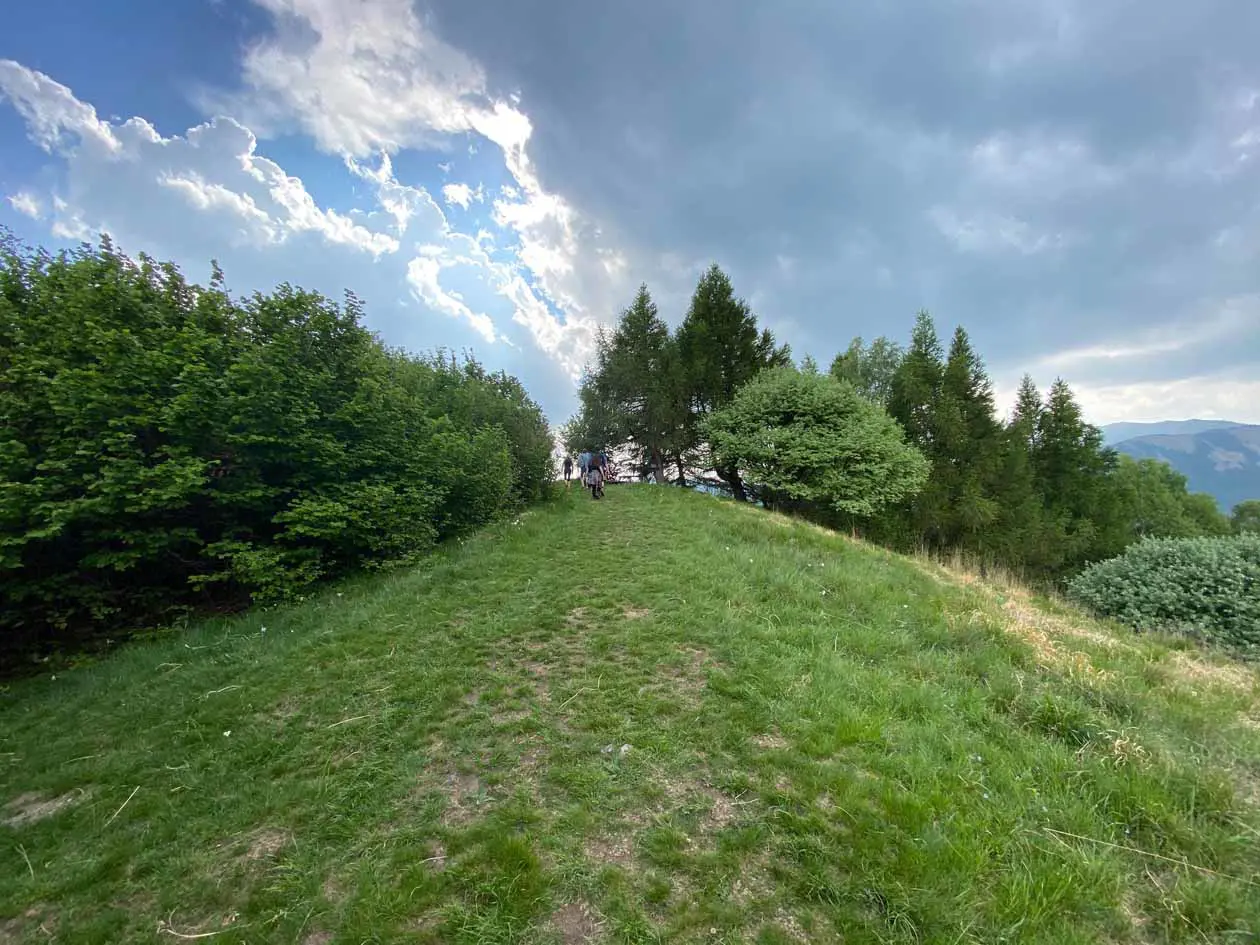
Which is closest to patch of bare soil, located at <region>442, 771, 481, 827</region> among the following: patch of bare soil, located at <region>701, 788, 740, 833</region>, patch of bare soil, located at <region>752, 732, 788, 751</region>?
patch of bare soil, located at <region>701, 788, 740, 833</region>

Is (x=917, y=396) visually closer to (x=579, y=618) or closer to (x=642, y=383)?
(x=642, y=383)

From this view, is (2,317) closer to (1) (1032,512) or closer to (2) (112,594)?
(2) (112,594)

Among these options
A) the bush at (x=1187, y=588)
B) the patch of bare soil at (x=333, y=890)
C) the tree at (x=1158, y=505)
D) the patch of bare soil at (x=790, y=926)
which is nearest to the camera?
the patch of bare soil at (x=790, y=926)

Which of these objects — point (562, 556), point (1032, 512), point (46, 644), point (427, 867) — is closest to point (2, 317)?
point (46, 644)

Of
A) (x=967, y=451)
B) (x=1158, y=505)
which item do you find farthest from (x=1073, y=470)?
(x=1158, y=505)

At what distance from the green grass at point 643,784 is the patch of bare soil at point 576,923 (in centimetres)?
1

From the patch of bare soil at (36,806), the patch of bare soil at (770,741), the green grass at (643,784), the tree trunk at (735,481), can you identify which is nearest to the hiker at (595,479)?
the tree trunk at (735,481)

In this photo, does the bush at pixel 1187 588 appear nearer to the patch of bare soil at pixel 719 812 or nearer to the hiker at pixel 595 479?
the patch of bare soil at pixel 719 812

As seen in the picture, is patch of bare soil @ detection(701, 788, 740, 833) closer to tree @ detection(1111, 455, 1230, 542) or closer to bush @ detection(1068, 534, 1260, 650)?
bush @ detection(1068, 534, 1260, 650)

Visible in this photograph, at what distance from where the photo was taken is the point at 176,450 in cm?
724

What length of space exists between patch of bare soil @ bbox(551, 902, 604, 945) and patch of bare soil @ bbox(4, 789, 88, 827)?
14.0 ft

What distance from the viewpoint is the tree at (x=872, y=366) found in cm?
3247

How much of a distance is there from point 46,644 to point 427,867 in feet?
29.9

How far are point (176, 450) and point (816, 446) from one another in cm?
1943
